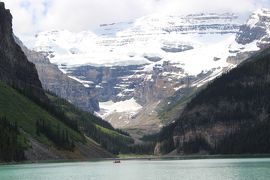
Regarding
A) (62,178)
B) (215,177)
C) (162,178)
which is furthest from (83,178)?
(215,177)

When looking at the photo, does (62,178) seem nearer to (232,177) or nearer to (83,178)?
(83,178)

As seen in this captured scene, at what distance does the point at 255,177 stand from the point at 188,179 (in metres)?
14.7

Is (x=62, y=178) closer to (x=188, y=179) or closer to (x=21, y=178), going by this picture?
(x=21, y=178)

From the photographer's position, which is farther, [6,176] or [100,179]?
[6,176]

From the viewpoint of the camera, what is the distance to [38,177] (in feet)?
585

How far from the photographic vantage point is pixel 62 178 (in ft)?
566

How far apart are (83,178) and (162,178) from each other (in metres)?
19.8

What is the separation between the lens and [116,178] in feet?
558

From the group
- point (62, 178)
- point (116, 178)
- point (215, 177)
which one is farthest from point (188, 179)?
point (62, 178)

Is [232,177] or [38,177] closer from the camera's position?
[232,177]

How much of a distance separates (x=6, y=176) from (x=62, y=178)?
1732cm

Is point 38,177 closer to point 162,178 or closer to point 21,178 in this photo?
point 21,178

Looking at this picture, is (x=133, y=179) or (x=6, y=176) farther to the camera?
(x=6, y=176)

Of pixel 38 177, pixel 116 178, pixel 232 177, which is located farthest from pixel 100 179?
pixel 232 177
